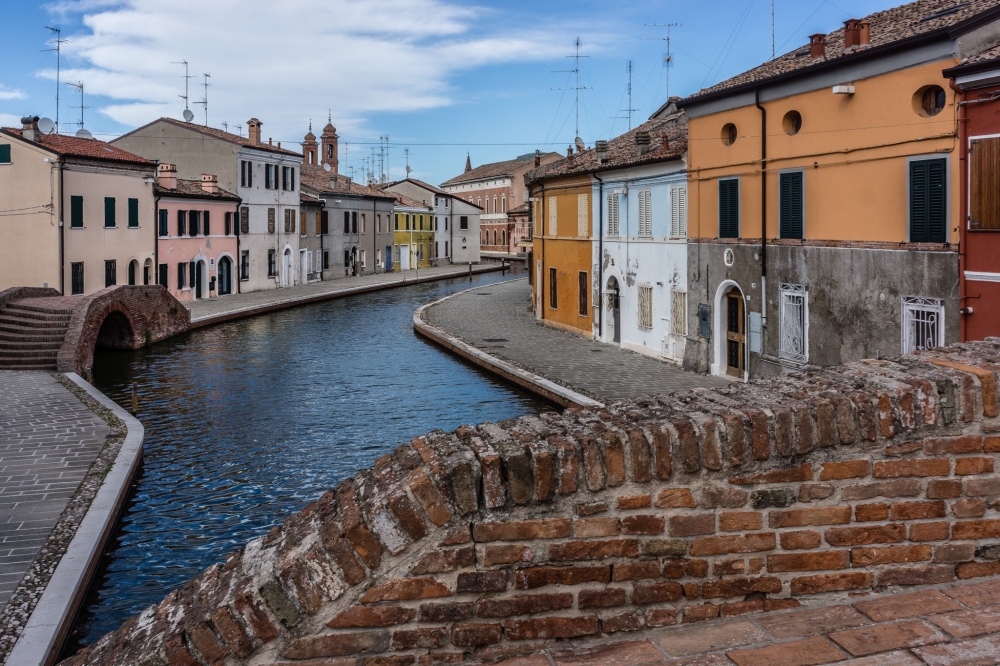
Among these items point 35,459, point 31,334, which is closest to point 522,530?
point 35,459

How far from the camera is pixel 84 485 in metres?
13.5

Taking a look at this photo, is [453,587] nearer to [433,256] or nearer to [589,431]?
[589,431]

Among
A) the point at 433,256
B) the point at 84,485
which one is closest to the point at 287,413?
the point at 84,485

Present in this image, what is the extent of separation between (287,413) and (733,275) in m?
10.8

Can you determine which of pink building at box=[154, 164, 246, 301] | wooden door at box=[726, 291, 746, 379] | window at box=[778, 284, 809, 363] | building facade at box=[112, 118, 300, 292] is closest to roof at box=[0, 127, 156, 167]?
pink building at box=[154, 164, 246, 301]

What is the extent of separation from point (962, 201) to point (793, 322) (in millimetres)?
5455

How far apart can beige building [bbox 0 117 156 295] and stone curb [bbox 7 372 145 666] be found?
2340 centimetres

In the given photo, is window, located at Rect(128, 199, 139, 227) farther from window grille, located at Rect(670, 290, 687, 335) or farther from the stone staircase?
window grille, located at Rect(670, 290, 687, 335)

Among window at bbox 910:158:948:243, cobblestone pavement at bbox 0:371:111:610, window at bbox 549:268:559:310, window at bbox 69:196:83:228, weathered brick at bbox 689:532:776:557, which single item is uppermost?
window at bbox 69:196:83:228

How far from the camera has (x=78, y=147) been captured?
3859cm

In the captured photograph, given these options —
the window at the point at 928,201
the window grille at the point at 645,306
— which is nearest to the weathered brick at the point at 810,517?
the window at the point at 928,201

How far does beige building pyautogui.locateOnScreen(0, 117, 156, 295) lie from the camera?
3572 centimetres

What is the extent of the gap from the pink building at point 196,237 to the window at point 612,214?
2221cm

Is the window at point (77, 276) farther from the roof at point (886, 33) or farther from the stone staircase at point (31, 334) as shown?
the roof at point (886, 33)
